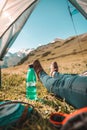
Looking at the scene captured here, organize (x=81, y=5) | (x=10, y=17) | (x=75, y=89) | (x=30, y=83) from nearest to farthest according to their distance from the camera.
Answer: (x=75, y=89)
(x=30, y=83)
(x=10, y=17)
(x=81, y=5)

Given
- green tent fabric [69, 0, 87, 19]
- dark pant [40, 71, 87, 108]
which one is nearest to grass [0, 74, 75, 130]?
dark pant [40, 71, 87, 108]

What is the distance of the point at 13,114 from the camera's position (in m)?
3.64

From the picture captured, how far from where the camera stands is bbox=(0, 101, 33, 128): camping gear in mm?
3568

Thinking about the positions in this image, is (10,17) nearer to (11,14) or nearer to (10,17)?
(10,17)

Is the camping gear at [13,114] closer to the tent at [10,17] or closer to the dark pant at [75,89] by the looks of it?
the dark pant at [75,89]

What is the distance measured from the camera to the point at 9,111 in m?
3.71

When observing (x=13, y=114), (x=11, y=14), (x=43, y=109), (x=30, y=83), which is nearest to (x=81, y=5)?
(x=11, y=14)

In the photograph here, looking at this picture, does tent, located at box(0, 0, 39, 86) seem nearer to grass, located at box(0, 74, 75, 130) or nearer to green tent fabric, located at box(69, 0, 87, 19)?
green tent fabric, located at box(69, 0, 87, 19)

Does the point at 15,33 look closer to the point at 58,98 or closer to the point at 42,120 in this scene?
the point at 58,98

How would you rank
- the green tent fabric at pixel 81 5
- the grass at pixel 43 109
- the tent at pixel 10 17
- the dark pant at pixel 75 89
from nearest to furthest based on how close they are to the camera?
the grass at pixel 43 109
the dark pant at pixel 75 89
the tent at pixel 10 17
the green tent fabric at pixel 81 5

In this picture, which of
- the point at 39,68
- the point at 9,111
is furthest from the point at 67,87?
the point at 39,68

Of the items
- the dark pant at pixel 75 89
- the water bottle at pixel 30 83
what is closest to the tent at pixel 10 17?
the water bottle at pixel 30 83

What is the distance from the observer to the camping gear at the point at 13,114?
3.57 meters

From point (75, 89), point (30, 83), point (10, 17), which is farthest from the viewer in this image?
point (10, 17)
